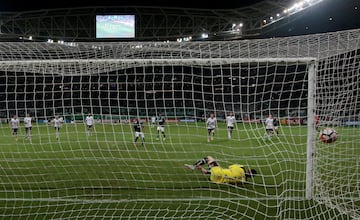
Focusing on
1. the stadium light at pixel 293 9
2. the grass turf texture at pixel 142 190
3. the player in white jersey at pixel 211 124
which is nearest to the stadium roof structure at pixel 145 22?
the stadium light at pixel 293 9

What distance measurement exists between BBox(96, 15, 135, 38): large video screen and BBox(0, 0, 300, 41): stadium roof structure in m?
2.90

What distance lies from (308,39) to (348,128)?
2.92 meters

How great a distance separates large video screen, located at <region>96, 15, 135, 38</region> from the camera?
3177 centimetres

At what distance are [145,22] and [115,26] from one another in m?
5.85

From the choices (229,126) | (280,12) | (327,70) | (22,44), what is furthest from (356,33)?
(280,12)

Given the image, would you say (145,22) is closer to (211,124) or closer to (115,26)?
(115,26)

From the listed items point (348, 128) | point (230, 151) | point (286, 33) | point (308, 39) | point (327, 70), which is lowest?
point (230, 151)

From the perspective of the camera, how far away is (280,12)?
33531 millimetres

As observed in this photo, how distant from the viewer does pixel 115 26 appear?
32.4 m

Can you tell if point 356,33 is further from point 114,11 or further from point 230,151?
point 114,11

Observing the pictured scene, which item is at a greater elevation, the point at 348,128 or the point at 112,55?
the point at 112,55

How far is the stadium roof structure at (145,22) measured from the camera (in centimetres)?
3628

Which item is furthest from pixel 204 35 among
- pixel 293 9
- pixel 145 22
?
pixel 293 9

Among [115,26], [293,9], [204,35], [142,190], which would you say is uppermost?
[293,9]
